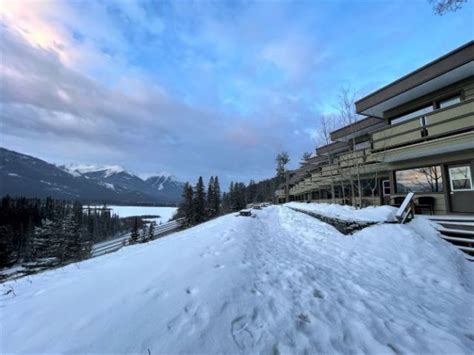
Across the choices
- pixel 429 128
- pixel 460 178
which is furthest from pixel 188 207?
pixel 460 178

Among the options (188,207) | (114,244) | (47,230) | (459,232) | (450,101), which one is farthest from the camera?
(114,244)

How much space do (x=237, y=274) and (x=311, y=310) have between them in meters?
1.56

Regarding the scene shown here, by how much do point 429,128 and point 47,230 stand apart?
154ft

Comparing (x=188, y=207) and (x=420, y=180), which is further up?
(x=420, y=180)

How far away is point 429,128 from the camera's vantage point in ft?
36.5

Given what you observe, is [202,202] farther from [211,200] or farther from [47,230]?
[47,230]

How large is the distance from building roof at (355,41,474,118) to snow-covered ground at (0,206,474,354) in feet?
27.4

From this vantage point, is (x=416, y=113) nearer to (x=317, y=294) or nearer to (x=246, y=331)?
(x=317, y=294)

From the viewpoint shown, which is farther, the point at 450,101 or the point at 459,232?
the point at 450,101

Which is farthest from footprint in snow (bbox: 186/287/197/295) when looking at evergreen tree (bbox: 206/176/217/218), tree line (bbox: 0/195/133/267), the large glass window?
evergreen tree (bbox: 206/176/217/218)

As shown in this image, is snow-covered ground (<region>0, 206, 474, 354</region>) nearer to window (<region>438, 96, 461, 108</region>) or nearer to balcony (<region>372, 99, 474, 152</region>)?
balcony (<region>372, 99, 474, 152</region>)

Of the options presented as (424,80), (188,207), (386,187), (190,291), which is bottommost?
(188,207)

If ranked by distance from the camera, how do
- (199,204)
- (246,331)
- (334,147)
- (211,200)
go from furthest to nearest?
1. (211,200)
2. (199,204)
3. (334,147)
4. (246,331)

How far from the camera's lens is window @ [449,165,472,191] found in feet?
34.5
